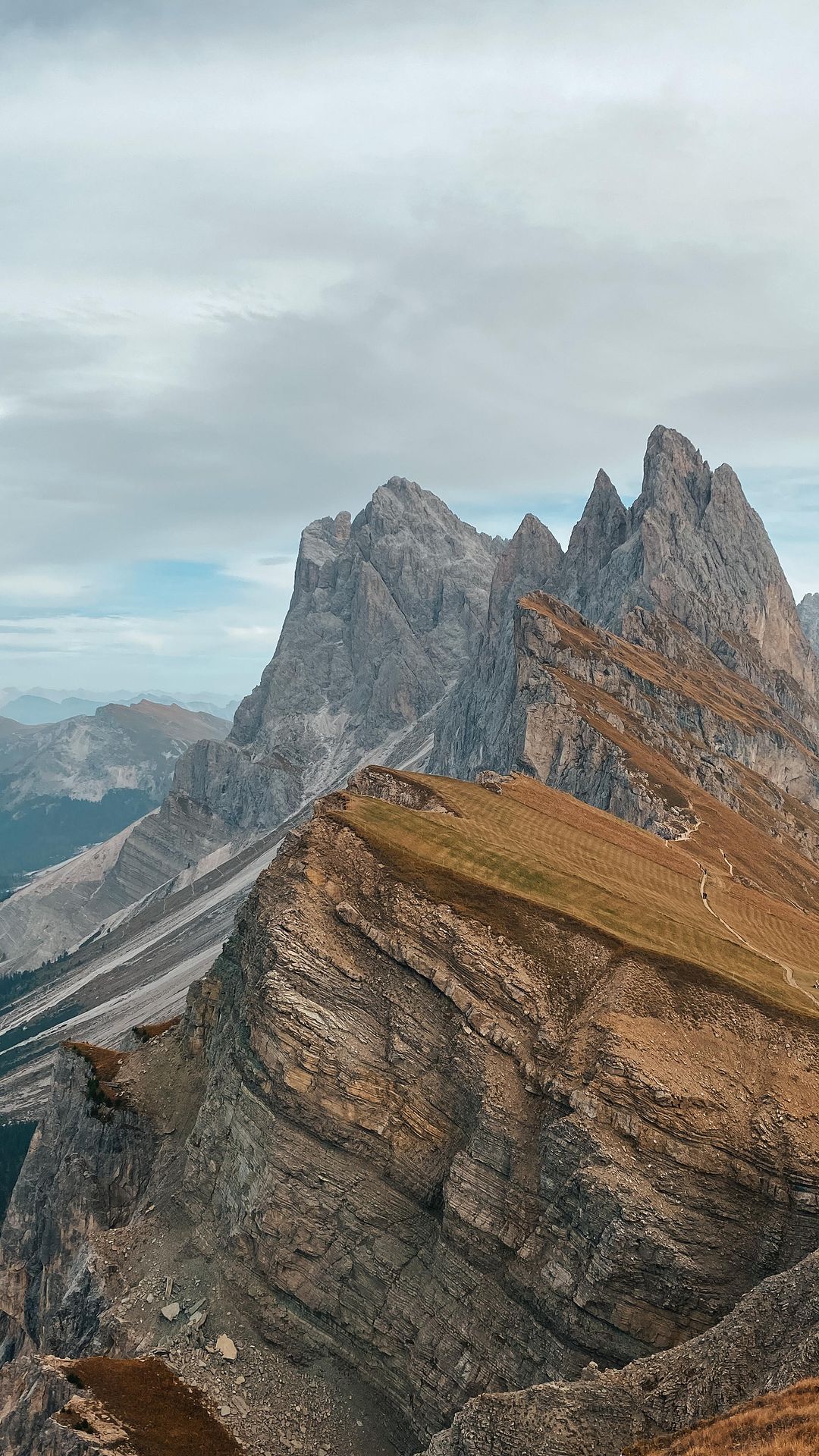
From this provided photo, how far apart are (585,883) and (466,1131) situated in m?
18.2

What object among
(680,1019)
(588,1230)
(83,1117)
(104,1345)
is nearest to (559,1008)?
(680,1019)

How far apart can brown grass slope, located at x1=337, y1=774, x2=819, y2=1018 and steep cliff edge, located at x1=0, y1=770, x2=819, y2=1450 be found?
14.0 inches

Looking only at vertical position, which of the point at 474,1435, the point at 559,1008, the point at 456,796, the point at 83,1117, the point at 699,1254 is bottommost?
the point at 83,1117

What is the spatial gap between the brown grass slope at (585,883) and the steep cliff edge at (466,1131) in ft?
1.17

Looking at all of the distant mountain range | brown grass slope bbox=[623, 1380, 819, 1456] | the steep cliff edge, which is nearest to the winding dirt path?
the distant mountain range

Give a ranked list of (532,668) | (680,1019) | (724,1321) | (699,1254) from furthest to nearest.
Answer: (532,668), (680,1019), (699,1254), (724,1321)

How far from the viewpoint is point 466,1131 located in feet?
148

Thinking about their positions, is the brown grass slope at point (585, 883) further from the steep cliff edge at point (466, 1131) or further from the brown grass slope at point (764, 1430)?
the brown grass slope at point (764, 1430)

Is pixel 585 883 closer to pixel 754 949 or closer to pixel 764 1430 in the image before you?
pixel 754 949

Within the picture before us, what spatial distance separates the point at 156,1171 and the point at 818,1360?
149ft

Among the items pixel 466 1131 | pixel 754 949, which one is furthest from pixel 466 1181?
pixel 754 949

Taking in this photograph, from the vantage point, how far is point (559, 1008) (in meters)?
45.8

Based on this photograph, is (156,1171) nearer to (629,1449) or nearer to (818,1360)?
(629,1449)

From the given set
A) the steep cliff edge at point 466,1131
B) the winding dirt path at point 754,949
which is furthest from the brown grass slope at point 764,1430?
the winding dirt path at point 754,949
